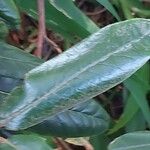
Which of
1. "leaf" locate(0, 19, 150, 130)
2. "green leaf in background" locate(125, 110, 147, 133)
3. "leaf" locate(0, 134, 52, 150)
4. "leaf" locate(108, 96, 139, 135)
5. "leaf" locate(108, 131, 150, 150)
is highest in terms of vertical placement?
"leaf" locate(0, 19, 150, 130)

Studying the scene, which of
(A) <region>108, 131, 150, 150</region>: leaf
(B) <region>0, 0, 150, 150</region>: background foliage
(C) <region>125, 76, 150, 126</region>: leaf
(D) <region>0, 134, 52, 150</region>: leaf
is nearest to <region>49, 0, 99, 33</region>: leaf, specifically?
(B) <region>0, 0, 150, 150</region>: background foliage

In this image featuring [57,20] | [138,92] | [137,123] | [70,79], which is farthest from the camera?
[137,123]

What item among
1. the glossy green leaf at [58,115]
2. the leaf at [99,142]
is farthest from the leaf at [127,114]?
the glossy green leaf at [58,115]

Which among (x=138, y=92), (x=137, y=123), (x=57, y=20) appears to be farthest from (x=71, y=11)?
(x=137, y=123)

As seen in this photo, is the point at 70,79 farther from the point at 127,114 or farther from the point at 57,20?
the point at 127,114

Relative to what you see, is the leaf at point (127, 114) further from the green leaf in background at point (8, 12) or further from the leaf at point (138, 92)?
→ the green leaf in background at point (8, 12)

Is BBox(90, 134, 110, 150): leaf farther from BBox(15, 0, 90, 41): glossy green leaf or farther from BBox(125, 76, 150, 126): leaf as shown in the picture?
BBox(15, 0, 90, 41): glossy green leaf
